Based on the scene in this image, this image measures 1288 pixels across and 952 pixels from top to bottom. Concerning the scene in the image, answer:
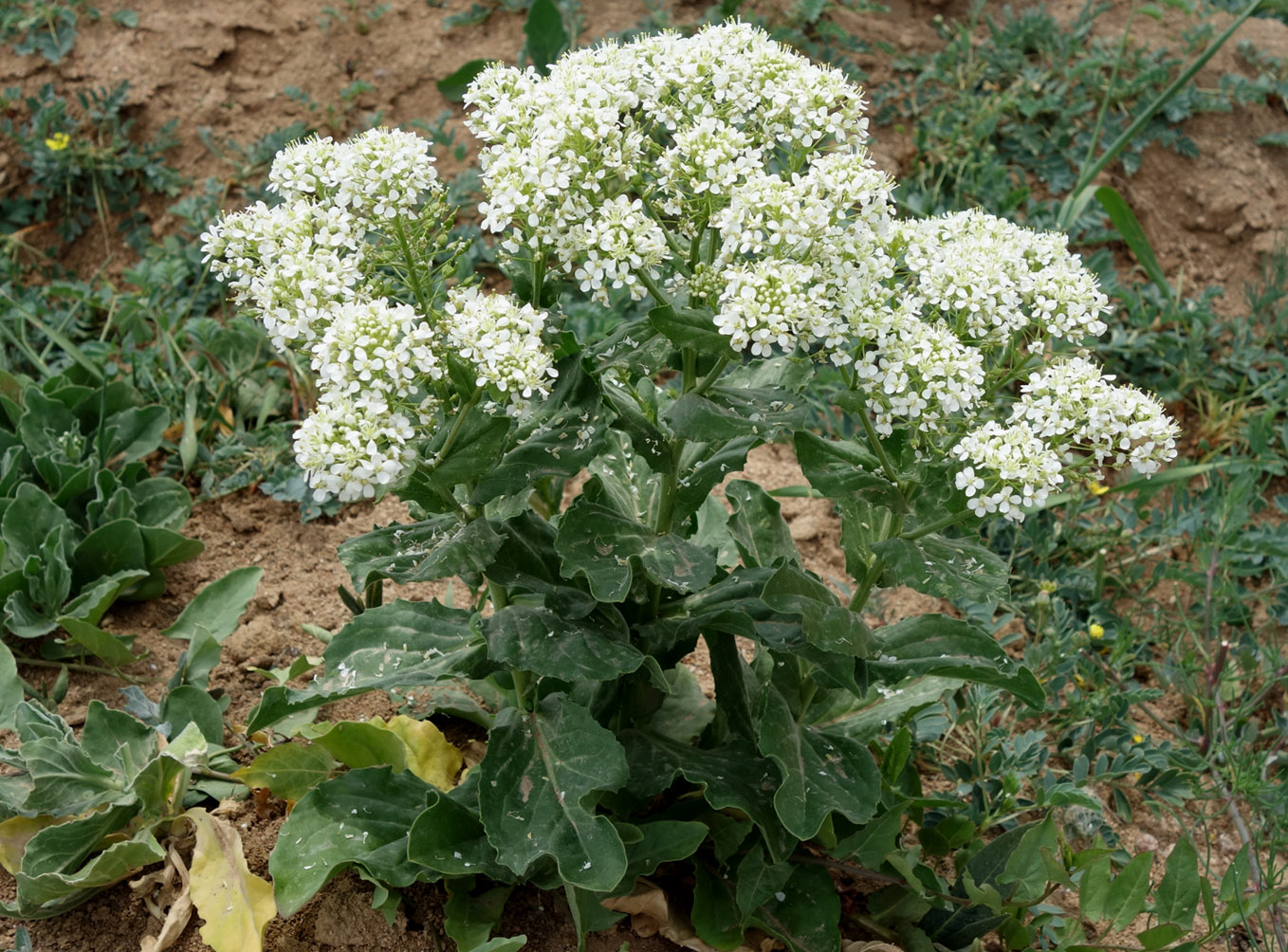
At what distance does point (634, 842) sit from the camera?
7.52ft

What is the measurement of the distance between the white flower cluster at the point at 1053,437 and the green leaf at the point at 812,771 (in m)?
0.59

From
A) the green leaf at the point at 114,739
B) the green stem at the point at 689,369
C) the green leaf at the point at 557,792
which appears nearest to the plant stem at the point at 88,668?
the green leaf at the point at 114,739

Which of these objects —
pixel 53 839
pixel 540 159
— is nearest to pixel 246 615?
pixel 53 839

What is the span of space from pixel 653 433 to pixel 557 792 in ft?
2.21

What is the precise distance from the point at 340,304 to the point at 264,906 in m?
1.23

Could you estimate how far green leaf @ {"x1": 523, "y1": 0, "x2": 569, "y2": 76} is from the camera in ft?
13.9

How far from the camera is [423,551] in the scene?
217 centimetres

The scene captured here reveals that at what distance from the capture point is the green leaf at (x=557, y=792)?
208cm

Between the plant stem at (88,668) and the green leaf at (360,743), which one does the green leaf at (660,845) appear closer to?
the green leaf at (360,743)

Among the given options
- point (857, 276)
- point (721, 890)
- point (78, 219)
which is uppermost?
point (857, 276)

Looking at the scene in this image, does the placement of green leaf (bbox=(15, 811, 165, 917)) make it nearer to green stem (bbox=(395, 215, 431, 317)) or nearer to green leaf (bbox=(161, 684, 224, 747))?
green leaf (bbox=(161, 684, 224, 747))

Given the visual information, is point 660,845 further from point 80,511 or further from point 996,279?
point 80,511

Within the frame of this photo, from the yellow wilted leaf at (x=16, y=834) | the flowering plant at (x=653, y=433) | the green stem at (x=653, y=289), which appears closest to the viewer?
the flowering plant at (x=653, y=433)

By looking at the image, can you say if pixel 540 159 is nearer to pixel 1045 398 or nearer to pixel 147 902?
pixel 1045 398
